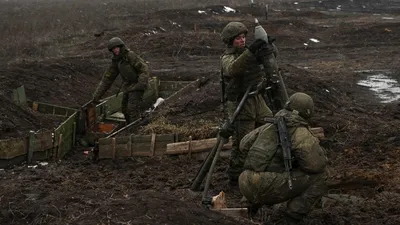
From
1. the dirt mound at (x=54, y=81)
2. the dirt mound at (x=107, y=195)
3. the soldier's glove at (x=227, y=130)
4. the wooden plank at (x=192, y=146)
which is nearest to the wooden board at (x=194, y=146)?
the wooden plank at (x=192, y=146)

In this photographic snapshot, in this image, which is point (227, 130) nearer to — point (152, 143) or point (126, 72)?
point (152, 143)

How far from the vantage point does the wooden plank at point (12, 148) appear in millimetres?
8969

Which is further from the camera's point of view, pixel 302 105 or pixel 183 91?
pixel 183 91

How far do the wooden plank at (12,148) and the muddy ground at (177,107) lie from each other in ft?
0.85

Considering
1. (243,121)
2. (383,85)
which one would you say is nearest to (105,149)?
(243,121)

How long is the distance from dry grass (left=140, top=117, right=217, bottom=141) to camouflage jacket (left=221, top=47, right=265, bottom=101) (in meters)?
2.10

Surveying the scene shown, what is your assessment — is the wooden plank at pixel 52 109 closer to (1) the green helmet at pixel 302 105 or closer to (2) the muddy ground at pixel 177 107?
(2) the muddy ground at pixel 177 107

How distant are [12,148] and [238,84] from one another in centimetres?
375

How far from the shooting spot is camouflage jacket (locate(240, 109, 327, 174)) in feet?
19.9

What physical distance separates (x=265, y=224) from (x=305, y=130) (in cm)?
116

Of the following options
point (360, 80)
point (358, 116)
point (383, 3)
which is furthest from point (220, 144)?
point (383, 3)

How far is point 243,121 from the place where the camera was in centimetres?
791

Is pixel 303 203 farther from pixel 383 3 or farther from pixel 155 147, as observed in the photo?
pixel 383 3

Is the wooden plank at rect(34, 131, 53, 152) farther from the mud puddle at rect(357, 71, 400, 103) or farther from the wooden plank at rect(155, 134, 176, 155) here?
the mud puddle at rect(357, 71, 400, 103)
